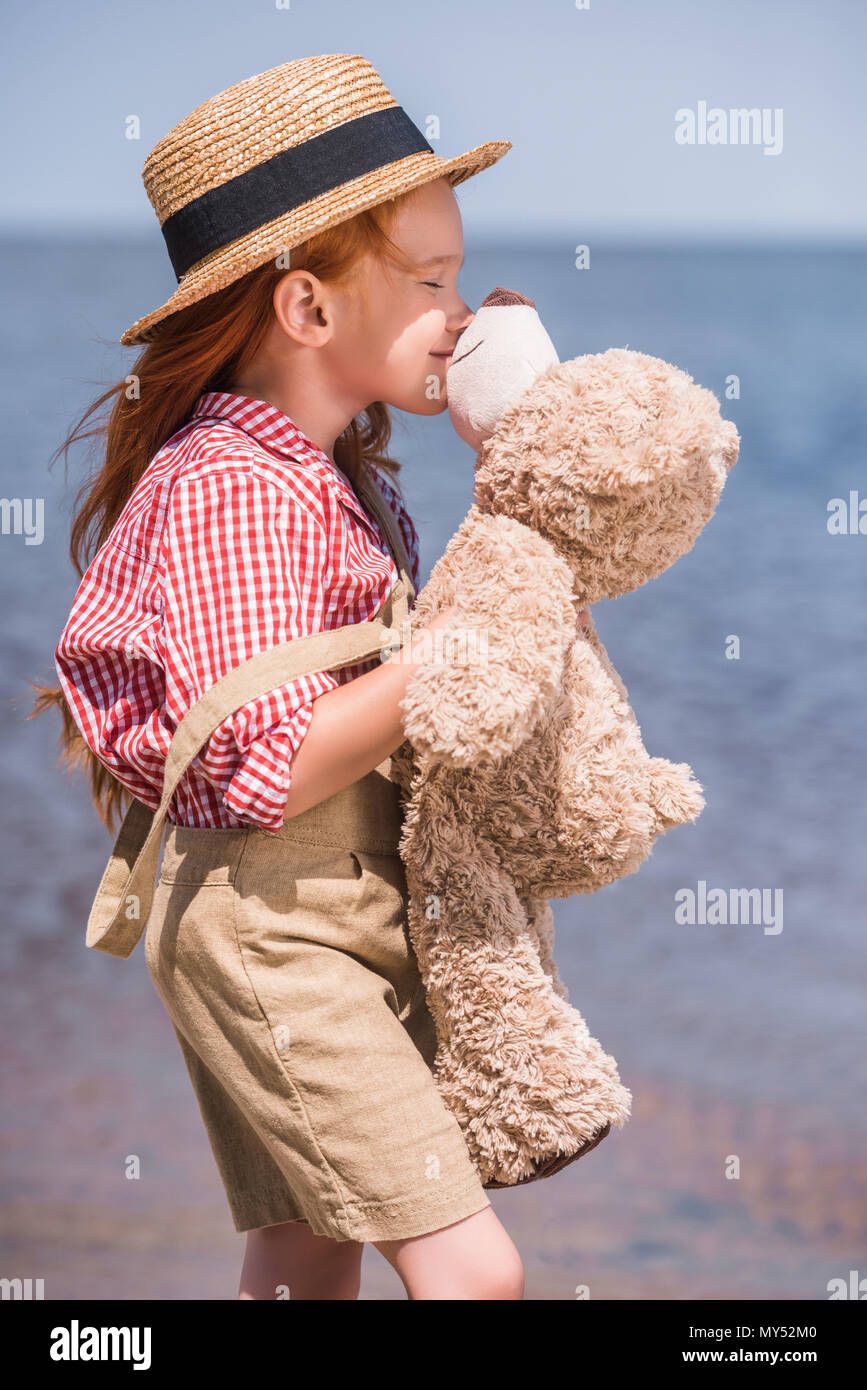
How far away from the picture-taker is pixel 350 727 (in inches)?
32.2

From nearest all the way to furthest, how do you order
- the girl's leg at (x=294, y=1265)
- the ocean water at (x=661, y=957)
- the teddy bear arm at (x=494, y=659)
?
the teddy bear arm at (x=494, y=659)
the girl's leg at (x=294, y=1265)
the ocean water at (x=661, y=957)

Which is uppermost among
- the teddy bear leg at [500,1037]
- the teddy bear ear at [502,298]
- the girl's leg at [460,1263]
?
the teddy bear ear at [502,298]

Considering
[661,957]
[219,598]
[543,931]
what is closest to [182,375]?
[219,598]

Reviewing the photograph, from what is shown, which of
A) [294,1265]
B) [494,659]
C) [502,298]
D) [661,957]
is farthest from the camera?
[661,957]

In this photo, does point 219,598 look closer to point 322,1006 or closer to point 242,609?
point 242,609

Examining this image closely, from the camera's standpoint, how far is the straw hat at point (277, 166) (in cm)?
93

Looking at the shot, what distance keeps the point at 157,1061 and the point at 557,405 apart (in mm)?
1517

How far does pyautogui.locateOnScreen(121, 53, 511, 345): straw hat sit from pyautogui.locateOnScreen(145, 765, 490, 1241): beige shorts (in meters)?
0.38

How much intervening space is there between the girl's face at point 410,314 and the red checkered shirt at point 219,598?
7cm

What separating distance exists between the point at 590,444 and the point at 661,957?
1.56 metres

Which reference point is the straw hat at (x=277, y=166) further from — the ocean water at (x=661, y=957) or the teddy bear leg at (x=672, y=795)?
the teddy bear leg at (x=672, y=795)

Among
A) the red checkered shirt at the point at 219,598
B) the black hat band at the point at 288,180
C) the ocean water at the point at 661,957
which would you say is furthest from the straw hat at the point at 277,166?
the ocean water at the point at 661,957
